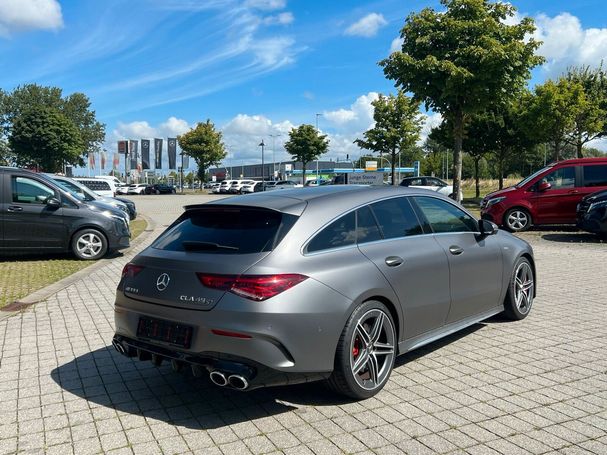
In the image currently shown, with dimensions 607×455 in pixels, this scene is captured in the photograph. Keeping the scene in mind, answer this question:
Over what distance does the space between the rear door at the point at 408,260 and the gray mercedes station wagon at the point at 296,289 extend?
1 cm

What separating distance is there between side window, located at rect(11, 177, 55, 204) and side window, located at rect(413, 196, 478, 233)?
330 inches

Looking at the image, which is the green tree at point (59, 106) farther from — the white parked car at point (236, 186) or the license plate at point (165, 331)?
the license plate at point (165, 331)

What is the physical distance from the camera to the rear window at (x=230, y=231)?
374cm

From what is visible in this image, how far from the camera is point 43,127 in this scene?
4956 centimetres

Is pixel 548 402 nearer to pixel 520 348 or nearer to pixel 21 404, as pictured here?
pixel 520 348

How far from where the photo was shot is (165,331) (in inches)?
147

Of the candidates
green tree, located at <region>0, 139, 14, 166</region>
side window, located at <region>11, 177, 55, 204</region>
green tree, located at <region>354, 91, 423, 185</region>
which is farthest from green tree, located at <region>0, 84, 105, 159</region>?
side window, located at <region>11, 177, 55, 204</region>

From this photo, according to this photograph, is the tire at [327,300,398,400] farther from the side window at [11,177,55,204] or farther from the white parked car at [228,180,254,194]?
the white parked car at [228,180,254,194]

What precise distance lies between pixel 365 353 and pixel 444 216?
5.93 ft

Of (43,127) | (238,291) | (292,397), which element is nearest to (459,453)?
(292,397)

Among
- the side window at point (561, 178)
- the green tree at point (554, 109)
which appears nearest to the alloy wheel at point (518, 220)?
the side window at point (561, 178)

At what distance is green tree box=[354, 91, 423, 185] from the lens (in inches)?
1542

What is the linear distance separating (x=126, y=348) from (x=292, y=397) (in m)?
1.29

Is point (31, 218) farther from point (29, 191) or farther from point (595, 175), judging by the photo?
point (595, 175)
